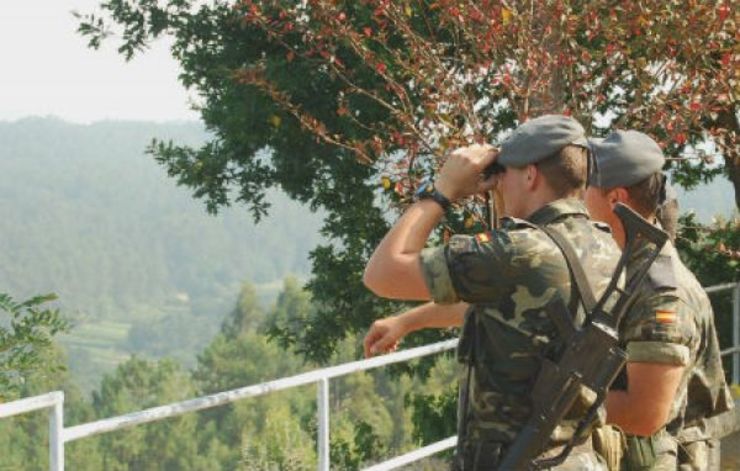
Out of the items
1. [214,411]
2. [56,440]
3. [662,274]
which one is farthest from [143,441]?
[662,274]

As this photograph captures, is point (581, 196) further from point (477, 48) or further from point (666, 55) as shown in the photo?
point (666, 55)

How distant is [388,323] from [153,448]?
105 m

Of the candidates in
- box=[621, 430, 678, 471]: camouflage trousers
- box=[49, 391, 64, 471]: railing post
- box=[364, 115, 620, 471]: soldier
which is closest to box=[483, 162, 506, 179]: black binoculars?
box=[364, 115, 620, 471]: soldier

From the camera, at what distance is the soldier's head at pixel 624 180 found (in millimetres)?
3531

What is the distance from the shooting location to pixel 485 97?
1186cm

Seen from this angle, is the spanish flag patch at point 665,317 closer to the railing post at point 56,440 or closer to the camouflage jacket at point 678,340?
the camouflage jacket at point 678,340

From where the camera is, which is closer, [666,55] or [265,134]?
[666,55]

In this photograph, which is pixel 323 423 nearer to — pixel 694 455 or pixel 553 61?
pixel 694 455

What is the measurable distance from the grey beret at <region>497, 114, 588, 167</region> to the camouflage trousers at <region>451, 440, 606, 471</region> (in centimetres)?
71

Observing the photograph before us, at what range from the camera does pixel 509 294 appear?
118 inches

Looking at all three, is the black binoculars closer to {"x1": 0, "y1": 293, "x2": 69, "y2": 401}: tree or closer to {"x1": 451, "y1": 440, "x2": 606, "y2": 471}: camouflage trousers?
{"x1": 451, "y1": 440, "x2": 606, "y2": 471}: camouflage trousers

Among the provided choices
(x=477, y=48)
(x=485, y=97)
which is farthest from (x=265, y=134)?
(x=477, y=48)

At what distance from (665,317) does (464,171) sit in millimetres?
756

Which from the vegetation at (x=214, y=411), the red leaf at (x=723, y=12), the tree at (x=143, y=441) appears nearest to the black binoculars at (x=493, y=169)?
the red leaf at (x=723, y=12)
